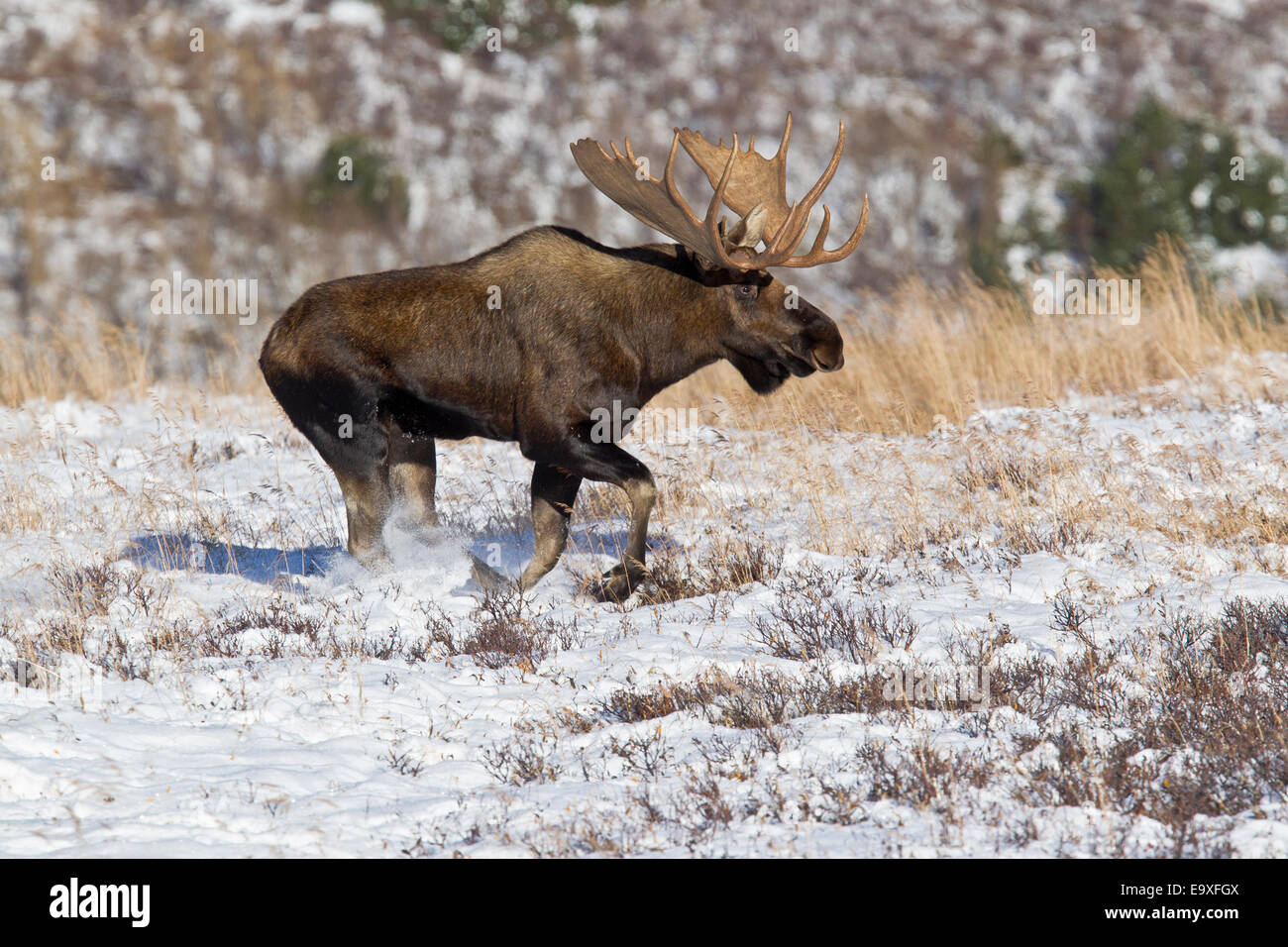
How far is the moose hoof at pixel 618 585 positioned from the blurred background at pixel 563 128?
18263 millimetres

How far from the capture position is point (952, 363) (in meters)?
11.5

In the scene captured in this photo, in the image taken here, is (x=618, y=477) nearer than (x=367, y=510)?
Yes

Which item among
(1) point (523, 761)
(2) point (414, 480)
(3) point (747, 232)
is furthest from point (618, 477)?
(1) point (523, 761)

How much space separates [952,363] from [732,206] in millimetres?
4627

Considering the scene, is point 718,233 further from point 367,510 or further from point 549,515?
point 367,510

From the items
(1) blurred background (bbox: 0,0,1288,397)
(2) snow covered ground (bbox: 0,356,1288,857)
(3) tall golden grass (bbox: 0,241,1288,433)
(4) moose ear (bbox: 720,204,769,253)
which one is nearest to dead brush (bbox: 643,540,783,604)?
(2) snow covered ground (bbox: 0,356,1288,857)

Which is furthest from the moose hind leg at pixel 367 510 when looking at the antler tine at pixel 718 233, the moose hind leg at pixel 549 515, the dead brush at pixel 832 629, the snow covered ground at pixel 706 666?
the dead brush at pixel 832 629

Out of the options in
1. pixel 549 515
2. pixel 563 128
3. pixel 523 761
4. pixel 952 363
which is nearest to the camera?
pixel 523 761

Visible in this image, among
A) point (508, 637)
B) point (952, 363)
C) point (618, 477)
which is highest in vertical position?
point (952, 363)

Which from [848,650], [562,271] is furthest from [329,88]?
[848,650]

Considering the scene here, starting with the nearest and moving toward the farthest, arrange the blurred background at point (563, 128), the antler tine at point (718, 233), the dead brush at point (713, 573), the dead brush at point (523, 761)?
the dead brush at point (523, 761) < the antler tine at point (718, 233) < the dead brush at point (713, 573) < the blurred background at point (563, 128)

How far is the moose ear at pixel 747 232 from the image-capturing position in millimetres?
6887

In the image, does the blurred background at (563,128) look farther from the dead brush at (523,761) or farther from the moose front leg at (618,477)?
the dead brush at (523,761)

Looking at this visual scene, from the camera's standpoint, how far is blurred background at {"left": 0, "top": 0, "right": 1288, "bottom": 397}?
89.5ft
